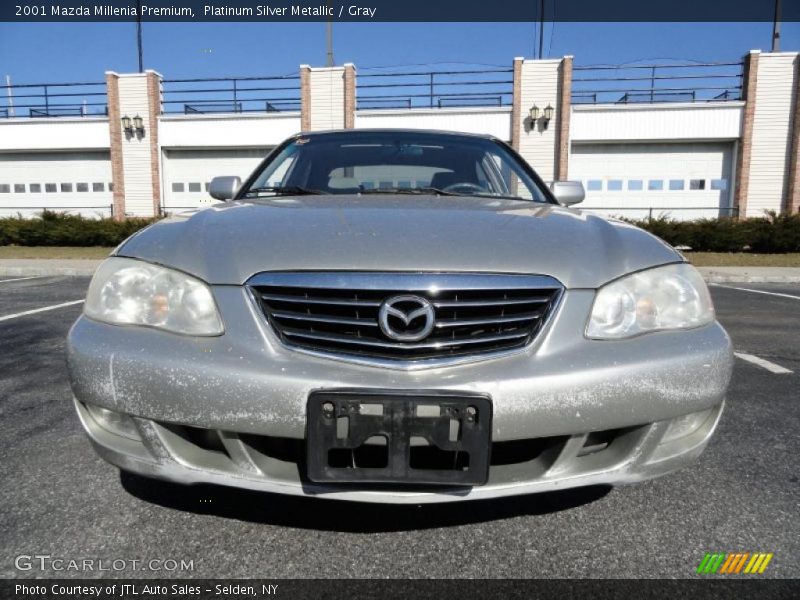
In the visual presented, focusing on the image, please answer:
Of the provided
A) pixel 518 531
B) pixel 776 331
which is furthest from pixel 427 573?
pixel 776 331

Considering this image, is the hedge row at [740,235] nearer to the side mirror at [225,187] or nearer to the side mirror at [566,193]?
the side mirror at [566,193]

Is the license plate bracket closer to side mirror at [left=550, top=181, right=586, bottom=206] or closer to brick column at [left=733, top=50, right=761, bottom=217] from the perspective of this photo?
side mirror at [left=550, top=181, right=586, bottom=206]

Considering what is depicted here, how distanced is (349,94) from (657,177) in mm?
11455

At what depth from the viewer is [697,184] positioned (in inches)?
804

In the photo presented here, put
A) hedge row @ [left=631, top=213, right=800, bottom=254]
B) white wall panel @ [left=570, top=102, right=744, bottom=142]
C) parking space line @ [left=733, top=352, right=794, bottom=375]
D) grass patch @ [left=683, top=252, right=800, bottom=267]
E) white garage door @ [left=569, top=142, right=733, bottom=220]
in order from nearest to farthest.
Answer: parking space line @ [left=733, top=352, right=794, bottom=375] < grass patch @ [left=683, top=252, right=800, bottom=267] < hedge row @ [left=631, top=213, right=800, bottom=254] < white wall panel @ [left=570, top=102, right=744, bottom=142] < white garage door @ [left=569, top=142, right=733, bottom=220]

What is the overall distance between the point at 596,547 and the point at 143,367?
4.41 feet

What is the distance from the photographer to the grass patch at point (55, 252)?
1369 cm

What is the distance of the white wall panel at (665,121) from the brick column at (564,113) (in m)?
0.42

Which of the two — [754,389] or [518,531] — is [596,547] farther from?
[754,389]

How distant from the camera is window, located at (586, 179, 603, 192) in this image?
818 inches

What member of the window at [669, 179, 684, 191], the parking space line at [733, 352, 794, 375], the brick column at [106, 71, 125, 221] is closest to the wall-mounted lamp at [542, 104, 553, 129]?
the window at [669, 179, 684, 191]

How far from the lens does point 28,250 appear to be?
15.1 meters

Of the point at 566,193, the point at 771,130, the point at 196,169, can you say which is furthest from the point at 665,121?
the point at 566,193

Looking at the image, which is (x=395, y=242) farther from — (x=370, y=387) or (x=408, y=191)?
(x=408, y=191)
